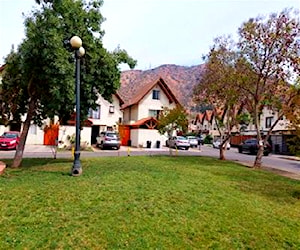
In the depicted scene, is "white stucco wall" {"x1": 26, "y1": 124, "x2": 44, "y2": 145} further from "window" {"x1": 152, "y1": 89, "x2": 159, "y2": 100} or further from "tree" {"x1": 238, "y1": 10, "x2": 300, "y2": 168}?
"tree" {"x1": 238, "y1": 10, "x2": 300, "y2": 168}

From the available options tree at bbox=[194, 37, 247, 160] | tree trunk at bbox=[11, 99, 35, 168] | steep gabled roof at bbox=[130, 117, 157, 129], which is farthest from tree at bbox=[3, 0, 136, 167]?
steep gabled roof at bbox=[130, 117, 157, 129]

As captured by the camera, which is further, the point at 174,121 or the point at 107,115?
the point at 107,115

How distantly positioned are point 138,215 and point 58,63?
20.0ft

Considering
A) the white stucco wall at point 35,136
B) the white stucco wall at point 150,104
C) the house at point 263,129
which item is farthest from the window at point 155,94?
the white stucco wall at point 35,136

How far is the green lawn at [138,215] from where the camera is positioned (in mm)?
4754

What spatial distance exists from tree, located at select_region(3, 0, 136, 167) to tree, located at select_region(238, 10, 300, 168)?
6916 millimetres

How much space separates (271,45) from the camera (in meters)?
14.8

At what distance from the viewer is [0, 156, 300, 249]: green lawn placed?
475cm

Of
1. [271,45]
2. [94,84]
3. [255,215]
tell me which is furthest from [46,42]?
[271,45]

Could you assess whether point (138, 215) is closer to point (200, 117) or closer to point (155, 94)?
point (155, 94)

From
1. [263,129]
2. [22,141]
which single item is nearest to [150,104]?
[263,129]

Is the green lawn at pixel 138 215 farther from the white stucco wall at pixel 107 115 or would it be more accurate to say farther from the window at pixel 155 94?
the window at pixel 155 94

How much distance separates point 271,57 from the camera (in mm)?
15070

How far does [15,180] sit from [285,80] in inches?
534
